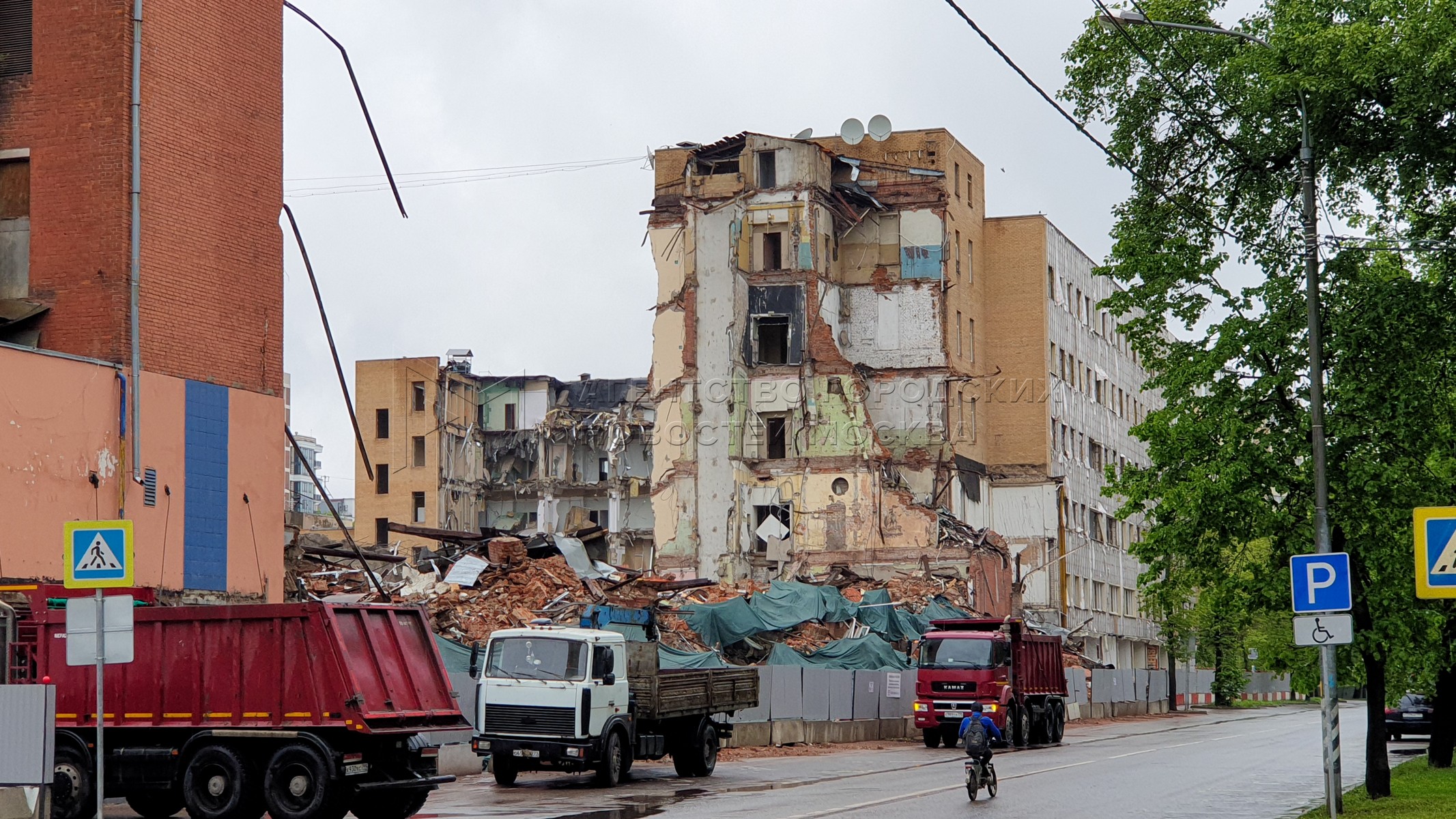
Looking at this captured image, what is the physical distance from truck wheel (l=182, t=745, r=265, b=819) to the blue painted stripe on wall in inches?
487

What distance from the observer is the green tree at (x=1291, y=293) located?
21.0m

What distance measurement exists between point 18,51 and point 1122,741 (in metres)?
31.2

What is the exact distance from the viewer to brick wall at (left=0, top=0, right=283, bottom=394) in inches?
1150

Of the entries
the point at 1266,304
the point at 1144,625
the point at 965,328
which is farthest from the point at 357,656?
the point at 1144,625

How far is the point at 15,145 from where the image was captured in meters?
30.1

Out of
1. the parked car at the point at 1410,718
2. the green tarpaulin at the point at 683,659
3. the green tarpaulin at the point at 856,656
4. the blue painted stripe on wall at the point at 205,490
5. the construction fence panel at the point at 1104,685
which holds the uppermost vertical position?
the blue painted stripe on wall at the point at 205,490

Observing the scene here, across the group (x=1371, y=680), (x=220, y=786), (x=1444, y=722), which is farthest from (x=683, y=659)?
(x=220, y=786)

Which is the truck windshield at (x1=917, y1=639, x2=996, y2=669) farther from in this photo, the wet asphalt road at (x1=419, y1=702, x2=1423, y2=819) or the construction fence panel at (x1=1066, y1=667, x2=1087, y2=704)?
the construction fence panel at (x1=1066, y1=667, x2=1087, y2=704)

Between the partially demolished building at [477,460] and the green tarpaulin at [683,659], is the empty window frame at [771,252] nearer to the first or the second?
the partially demolished building at [477,460]

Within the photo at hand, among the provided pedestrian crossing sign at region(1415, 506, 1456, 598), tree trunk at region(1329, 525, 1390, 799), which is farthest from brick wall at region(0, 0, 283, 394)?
pedestrian crossing sign at region(1415, 506, 1456, 598)

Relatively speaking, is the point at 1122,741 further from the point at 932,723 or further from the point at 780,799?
the point at 780,799

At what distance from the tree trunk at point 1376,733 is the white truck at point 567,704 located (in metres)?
11.2

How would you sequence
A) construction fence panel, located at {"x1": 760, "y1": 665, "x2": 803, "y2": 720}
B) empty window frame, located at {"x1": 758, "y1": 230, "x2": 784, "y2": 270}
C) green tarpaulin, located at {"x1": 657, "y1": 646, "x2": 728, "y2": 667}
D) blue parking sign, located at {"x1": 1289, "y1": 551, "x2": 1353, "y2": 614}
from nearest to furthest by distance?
blue parking sign, located at {"x1": 1289, "y1": 551, "x2": 1353, "y2": 614} < green tarpaulin, located at {"x1": 657, "y1": 646, "x2": 728, "y2": 667} < construction fence panel, located at {"x1": 760, "y1": 665, "x2": 803, "y2": 720} < empty window frame, located at {"x1": 758, "y1": 230, "x2": 784, "y2": 270}

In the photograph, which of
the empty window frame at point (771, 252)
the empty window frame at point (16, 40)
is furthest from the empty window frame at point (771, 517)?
the empty window frame at point (16, 40)
